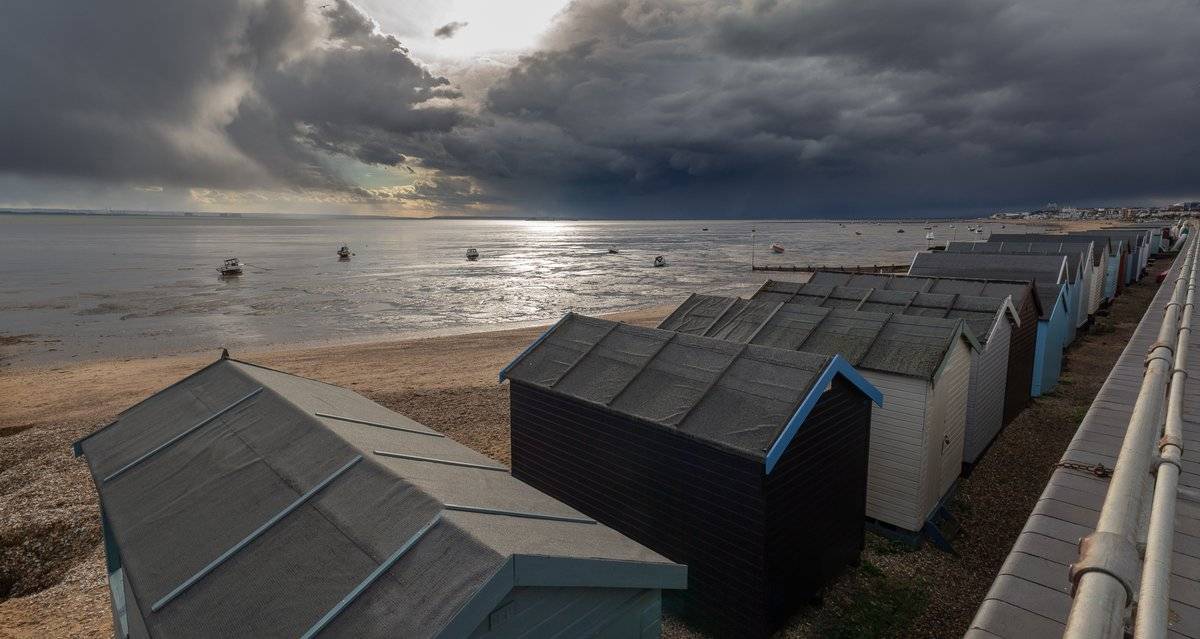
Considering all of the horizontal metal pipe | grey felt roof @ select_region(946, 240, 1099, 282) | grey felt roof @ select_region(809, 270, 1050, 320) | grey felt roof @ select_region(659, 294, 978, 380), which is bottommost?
grey felt roof @ select_region(659, 294, 978, 380)

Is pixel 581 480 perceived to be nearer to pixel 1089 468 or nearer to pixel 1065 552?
pixel 1089 468

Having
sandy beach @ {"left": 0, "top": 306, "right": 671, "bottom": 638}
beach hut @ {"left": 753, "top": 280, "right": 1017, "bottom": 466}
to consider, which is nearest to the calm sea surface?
sandy beach @ {"left": 0, "top": 306, "right": 671, "bottom": 638}

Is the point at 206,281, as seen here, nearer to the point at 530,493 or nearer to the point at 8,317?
the point at 8,317

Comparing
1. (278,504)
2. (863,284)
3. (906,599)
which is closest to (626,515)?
(906,599)

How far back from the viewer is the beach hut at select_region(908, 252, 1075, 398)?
757 inches

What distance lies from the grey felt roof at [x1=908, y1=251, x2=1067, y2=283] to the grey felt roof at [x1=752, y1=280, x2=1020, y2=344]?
9307 millimetres

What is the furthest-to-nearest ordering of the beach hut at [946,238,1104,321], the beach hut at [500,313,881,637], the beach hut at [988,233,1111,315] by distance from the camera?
1. the beach hut at [988,233,1111,315]
2. the beach hut at [946,238,1104,321]
3. the beach hut at [500,313,881,637]

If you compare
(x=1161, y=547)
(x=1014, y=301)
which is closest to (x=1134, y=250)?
(x=1014, y=301)

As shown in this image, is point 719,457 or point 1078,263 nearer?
point 719,457

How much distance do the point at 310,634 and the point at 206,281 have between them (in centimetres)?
8351

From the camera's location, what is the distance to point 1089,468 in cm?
468

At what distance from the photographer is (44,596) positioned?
10.2m

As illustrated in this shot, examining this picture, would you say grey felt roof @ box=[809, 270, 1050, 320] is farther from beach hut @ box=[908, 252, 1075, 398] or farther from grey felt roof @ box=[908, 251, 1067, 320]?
grey felt roof @ box=[908, 251, 1067, 320]

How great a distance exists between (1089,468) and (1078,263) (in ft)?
89.6
